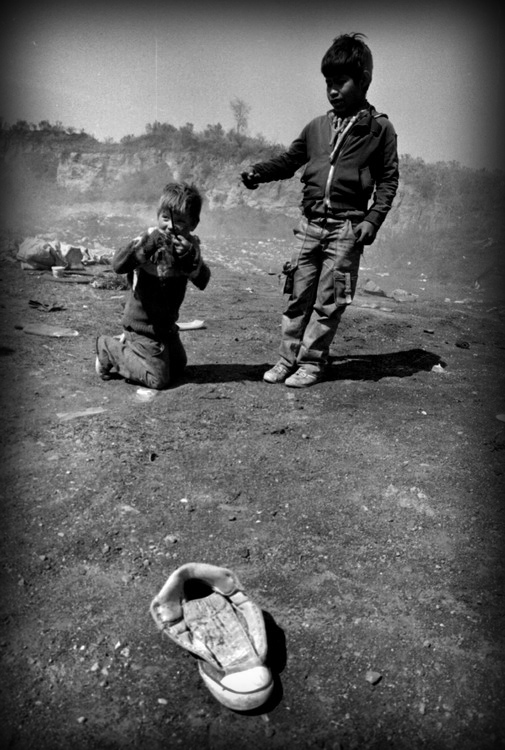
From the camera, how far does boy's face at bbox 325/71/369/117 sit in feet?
11.8

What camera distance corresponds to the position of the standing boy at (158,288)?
3.50 meters

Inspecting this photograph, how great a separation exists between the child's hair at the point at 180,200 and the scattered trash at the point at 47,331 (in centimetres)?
195

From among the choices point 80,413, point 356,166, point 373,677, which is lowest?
point 373,677

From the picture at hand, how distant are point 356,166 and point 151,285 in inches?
61.4

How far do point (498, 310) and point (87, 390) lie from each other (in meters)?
6.44

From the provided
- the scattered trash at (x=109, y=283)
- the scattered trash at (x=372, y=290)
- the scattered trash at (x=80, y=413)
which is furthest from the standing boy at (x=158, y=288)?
the scattered trash at (x=372, y=290)

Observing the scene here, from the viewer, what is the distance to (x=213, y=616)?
1965mm

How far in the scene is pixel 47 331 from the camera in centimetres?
506

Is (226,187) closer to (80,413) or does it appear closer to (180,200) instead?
(180,200)

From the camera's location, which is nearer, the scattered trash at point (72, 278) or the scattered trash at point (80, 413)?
the scattered trash at point (80, 413)

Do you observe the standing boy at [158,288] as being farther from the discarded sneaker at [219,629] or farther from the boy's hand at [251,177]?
the discarded sneaker at [219,629]

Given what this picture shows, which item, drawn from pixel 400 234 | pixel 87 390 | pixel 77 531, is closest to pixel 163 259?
pixel 87 390

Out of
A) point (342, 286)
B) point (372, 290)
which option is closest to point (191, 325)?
point (342, 286)

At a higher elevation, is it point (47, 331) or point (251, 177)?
point (251, 177)
